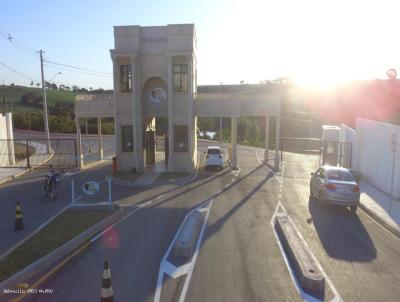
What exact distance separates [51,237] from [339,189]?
1119 cm

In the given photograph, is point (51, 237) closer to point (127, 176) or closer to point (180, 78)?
point (127, 176)

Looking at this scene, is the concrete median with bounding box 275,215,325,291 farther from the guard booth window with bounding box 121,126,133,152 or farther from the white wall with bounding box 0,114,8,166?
the white wall with bounding box 0,114,8,166

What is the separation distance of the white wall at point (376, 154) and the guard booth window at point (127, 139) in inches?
604

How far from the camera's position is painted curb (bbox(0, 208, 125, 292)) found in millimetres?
8570

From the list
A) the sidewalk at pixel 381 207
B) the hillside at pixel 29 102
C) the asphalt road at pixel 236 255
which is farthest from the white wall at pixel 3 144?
the hillside at pixel 29 102

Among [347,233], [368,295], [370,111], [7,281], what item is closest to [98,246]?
[7,281]

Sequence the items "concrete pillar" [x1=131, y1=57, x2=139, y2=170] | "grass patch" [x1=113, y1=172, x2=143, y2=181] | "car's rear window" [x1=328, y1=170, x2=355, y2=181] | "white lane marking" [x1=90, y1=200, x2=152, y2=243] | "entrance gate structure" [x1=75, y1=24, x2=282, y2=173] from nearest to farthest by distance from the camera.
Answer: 1. "white lane marking" [x1=90, y1=200, x2=152, y2=243]
2. "car's rear window" [x1=328, y1=170, x2=355, y2=181]
3. "grass patch" [x1=113, y1=172, x2=143, y2=181]
4. "entrance gate structure" [x1=75, y1=24, x2=282, y2=173]
5. "concrete pillar" [x1=131, y1=57, x2=139, y2=170]

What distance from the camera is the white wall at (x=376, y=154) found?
18594 mm

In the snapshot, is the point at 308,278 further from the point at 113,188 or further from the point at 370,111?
the point at 370,111

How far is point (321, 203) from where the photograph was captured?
17.6 m

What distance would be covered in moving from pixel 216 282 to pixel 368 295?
336 centimetres

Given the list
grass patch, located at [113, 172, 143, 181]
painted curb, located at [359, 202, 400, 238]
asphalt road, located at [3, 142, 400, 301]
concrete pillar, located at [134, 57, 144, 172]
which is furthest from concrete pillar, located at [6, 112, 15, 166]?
painted curb, located at [359, 202, 400, 238]

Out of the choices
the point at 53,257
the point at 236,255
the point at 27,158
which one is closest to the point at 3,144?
the point at 27,158

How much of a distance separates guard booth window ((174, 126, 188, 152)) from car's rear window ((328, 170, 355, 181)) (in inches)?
469
